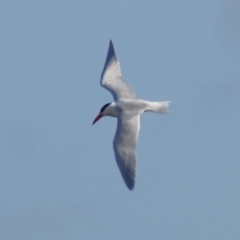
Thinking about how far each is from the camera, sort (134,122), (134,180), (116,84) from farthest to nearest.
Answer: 1. (116,84)
2. (134,122)
3. (134,180)

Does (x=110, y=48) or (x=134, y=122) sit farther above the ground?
(x=110, y=48)

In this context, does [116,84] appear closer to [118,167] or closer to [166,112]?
[166,112]

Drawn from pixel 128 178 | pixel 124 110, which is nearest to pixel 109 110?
pixel 124 110

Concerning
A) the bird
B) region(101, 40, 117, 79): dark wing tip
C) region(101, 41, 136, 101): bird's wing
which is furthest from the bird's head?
region(101, 40, 117, 79): dark wing tip

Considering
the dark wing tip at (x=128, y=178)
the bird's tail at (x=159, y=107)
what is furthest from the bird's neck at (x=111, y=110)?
the dark wing tip at (x=128, y=178)

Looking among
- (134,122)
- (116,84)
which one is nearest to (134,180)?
(134,122)

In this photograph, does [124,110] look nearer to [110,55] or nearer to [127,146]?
[127,146]

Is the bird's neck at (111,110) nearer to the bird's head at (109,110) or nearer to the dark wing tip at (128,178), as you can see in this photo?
the bird's head at (109,110)
